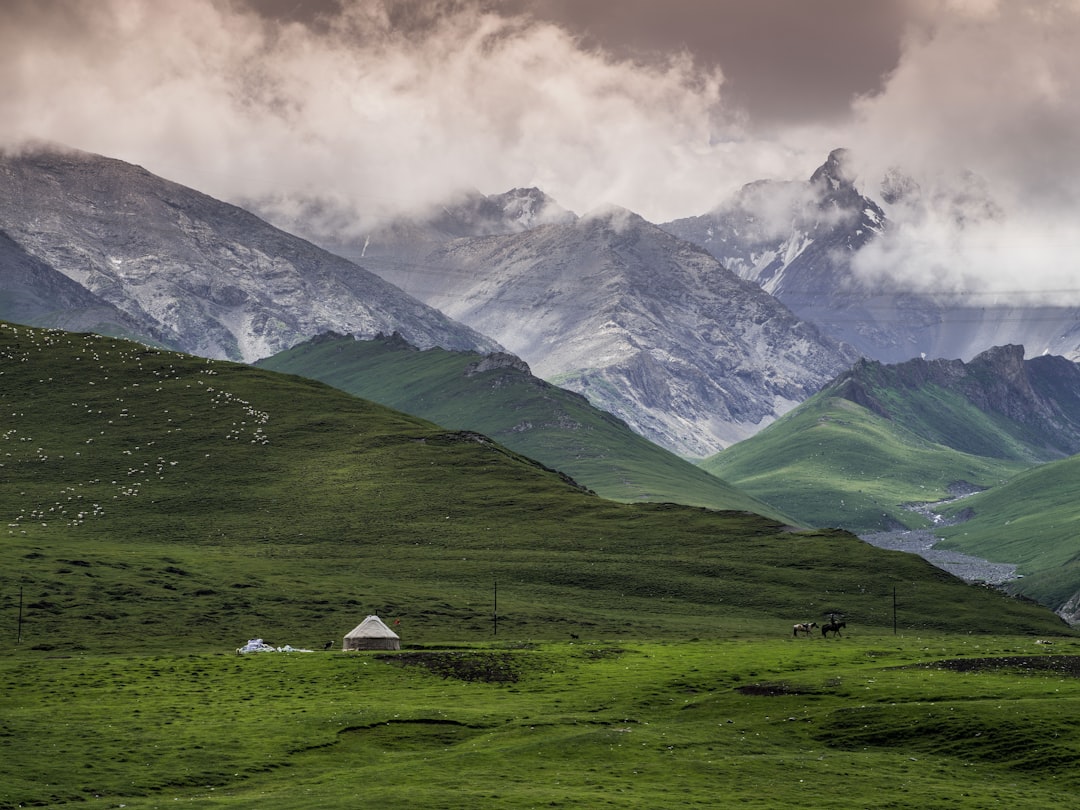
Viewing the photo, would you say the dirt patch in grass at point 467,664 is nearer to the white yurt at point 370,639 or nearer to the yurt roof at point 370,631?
the white yurt at point 370,639

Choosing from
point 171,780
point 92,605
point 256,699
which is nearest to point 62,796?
point 171,780

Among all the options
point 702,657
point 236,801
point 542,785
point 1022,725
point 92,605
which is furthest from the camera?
point 92,605

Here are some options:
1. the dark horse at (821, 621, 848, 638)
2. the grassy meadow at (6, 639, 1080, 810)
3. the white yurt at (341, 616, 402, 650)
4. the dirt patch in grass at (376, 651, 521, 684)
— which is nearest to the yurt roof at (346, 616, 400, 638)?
the white yurt at (341, 616, 402, 650)

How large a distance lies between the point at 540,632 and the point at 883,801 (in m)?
109

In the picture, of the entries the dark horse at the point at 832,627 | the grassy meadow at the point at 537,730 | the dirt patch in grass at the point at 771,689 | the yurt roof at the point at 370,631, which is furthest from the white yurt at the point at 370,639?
the dark horse at the point at 832,627

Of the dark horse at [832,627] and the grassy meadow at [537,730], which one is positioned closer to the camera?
the grassy meadow at [537,730]

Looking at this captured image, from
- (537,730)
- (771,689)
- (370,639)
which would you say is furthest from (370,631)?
(537,730)

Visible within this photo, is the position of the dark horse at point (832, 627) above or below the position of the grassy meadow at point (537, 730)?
above

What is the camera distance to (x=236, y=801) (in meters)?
85.4

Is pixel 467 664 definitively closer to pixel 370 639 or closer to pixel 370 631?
pixel 370 639

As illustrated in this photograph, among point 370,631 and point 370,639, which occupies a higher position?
point 370,631

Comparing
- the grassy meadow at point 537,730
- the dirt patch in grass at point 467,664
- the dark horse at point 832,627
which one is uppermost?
the dark horse at point 832,627

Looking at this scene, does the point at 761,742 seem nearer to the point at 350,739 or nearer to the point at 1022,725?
the point at 1022,725

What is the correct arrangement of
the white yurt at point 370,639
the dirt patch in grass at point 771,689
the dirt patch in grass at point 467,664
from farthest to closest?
the white yurt at point 370,639, the dirt patch in grass at point 467,664, the dirt patch in grass at point 771,689
